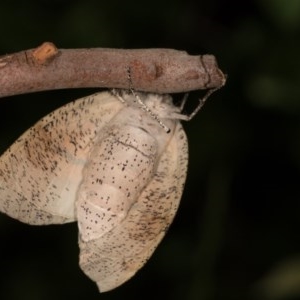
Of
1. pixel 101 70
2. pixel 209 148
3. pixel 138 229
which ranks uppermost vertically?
pixel 101 70

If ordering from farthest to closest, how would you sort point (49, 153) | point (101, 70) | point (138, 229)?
point (138, 229) < point (49, 153) < point (101, 70)

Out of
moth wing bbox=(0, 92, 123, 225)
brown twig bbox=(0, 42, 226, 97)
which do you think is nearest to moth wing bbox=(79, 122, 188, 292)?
moth wing bbox=(0, 92, 123, 225)

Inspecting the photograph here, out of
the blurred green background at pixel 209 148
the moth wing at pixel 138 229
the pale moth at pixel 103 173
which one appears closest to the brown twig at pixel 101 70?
the pale moth at pixel 103 173

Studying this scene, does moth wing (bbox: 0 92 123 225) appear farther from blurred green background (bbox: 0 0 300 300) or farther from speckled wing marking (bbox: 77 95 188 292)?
blurred green background (bbox: 0 0 300 300)

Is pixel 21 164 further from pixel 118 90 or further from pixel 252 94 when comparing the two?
pixel 252 94

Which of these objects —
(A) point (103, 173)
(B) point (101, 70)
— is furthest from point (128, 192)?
(B) point (101, 70)

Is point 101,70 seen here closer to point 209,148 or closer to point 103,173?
point 103,173

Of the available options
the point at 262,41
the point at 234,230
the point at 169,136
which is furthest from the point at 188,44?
the point at 169,136
